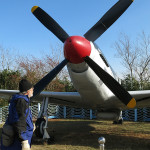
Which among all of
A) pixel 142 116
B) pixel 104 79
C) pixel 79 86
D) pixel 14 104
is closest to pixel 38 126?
pixel 79 86

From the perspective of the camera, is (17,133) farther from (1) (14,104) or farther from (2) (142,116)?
(2) (142,116)

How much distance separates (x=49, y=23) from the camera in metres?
5.98

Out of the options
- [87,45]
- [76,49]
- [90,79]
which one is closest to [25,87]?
[76,49]

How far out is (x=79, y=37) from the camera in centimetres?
475

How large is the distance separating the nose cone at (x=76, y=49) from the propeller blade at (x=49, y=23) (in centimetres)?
109

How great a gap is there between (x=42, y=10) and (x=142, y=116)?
12897 mm

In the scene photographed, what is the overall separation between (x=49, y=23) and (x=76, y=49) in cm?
192

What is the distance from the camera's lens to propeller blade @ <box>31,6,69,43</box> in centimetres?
577

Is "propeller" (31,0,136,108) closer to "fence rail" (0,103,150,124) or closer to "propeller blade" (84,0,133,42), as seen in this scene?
"propeller blade" (84,0,133,42)

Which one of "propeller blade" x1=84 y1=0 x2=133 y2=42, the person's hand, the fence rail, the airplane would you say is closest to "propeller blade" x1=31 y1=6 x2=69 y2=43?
the airplane

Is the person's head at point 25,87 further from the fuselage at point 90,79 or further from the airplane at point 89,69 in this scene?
the fuselage at point 90,79

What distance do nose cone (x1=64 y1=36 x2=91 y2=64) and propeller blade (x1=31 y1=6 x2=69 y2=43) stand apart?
1.09m

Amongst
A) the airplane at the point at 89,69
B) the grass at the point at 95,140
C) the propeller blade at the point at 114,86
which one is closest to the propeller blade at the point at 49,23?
the airplane at the point at 89,69

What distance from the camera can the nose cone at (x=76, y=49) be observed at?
4.61 meters
